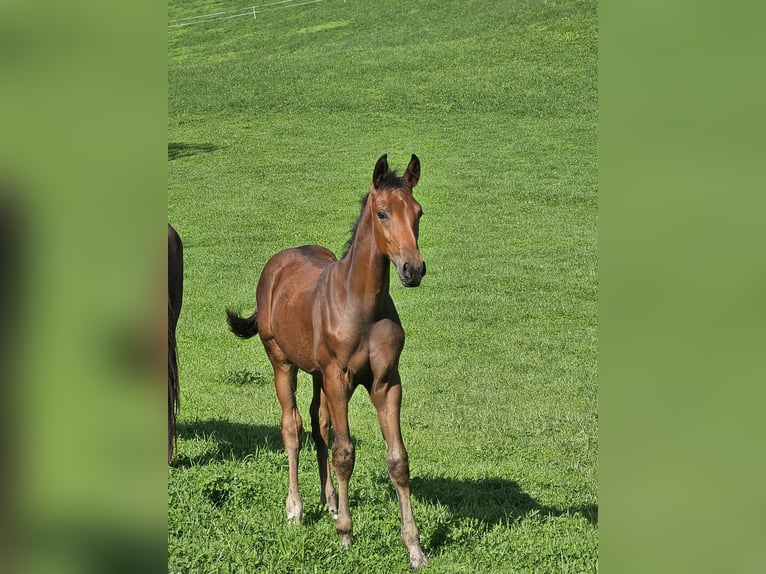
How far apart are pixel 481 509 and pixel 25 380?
5.62 metres

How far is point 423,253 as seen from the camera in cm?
1739

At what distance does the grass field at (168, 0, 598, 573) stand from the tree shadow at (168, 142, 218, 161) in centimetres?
7

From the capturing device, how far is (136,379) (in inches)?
37.9

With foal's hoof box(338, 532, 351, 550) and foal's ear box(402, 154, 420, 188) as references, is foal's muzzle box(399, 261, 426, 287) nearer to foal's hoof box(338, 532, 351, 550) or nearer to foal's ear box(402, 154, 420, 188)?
foal's ear box(402, 154, 420, 188)

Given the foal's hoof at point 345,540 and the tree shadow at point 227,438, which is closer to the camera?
the foal's hoof at point 345,540

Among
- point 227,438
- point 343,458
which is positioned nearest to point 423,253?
point 227,438

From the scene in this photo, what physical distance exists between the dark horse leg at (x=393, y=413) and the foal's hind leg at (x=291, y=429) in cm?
100

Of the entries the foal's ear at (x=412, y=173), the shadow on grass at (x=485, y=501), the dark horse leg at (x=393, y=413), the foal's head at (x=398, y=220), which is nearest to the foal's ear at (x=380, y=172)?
the foal's head at (x=398, y=220)

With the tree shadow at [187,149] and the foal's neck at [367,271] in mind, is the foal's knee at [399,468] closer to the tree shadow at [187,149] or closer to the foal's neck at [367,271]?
the foal's neck at [367,271]

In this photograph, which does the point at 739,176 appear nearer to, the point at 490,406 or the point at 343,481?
the point at 343,481

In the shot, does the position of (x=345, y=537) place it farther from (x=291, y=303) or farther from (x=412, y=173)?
(x=412, y=173)

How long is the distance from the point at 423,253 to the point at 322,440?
11.1 meters

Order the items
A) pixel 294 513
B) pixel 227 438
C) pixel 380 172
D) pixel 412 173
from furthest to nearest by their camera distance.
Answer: pixel 227 438 → pixel 294 513 → pixel 412 173 → pixel 380 172

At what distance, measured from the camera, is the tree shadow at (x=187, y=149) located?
25703 millimetres
